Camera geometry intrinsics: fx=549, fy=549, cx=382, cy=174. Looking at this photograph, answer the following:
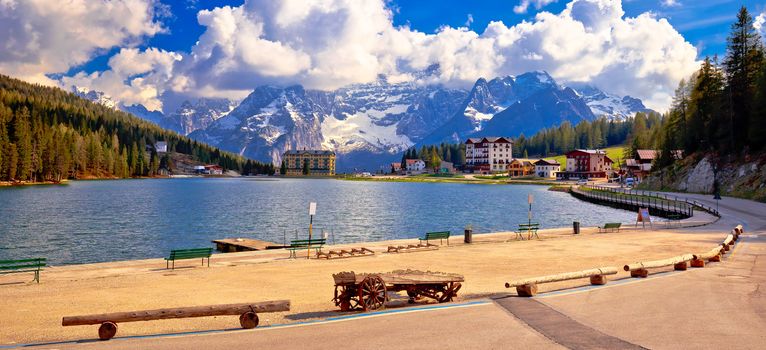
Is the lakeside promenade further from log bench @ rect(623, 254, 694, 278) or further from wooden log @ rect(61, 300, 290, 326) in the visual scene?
log bench @ rect(623, 254, 694, 278)

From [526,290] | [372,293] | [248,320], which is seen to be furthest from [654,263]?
[248,320]

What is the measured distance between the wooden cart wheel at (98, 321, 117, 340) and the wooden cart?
6918 millimetres

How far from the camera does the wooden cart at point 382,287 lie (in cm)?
1925

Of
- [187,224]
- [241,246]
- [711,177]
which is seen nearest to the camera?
[241,246]

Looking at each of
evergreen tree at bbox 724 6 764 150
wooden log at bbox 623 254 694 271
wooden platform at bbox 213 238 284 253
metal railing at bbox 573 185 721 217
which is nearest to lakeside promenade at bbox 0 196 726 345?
wooden log at bbox 623 254 694 271

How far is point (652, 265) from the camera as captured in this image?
86.2 feet

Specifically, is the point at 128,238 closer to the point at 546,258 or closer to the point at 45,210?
the point at 45,210

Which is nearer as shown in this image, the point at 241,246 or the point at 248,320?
the point at 248,320

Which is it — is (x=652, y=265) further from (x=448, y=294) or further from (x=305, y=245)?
(x=305, y=245)

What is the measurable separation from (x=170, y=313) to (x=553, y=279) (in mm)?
14619

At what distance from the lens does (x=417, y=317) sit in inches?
709

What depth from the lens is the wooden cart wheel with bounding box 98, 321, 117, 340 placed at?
15879mm

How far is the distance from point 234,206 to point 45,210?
111 feet

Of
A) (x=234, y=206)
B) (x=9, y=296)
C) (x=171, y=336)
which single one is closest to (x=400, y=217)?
(x=234, y=206)
